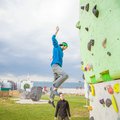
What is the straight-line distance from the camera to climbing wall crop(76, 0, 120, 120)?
22.0ft

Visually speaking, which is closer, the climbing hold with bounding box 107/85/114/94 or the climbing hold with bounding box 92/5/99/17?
the climbing hold with bounding box 107/85/114/94

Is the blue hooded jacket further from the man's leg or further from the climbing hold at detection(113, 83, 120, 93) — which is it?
the climbing hold at detection(113, 83, 120, 93)

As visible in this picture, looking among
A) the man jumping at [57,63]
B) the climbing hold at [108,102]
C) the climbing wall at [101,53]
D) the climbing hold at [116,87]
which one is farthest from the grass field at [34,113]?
the climbing hold at [116,87]

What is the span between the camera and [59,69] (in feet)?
34.4

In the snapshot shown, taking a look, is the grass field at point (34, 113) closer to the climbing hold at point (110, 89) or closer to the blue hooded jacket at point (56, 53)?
the blue hooded jacket at point (56, 53)

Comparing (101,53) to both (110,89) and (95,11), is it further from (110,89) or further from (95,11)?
(95,11)

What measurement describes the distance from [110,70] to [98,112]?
1578 millimetres

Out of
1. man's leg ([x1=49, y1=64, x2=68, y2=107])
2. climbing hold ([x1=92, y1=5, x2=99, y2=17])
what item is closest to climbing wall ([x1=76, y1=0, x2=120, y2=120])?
climbing hold ([x1=92, y1=5, x2=99, y2=17])

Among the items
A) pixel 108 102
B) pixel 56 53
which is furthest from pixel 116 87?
pixel 56 53

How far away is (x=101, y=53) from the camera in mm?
7332

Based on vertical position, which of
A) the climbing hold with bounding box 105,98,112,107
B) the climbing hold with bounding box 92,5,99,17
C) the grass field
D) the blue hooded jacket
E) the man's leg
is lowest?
the grass field

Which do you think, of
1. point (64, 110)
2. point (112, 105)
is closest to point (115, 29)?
point (112, 105)

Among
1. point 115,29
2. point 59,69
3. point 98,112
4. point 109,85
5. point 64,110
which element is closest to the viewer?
point 115,29

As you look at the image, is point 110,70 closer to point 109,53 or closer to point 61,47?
point 109,53
